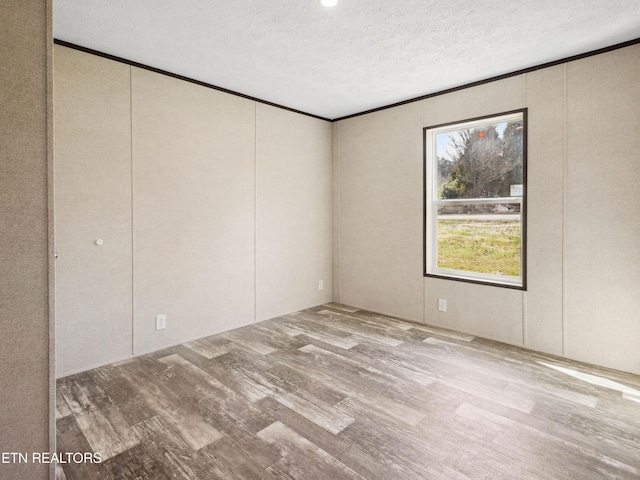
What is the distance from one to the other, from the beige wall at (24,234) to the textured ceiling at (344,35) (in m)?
1.10

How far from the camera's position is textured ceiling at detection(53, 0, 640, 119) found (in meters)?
2.24

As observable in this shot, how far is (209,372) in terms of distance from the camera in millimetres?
2785

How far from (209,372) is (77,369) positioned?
1053 millimetres

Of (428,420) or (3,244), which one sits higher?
(3,244)

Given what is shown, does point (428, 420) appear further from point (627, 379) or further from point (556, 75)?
point (556, 75)

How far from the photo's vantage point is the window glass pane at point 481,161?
338cm

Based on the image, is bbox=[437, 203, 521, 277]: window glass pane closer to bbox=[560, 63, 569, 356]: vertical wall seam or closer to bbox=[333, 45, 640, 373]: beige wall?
bbox=[333, 45, 640, 373]: beige wall

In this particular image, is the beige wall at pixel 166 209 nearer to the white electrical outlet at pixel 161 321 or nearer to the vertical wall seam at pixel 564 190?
the white electrical outlet at pixel 161 321

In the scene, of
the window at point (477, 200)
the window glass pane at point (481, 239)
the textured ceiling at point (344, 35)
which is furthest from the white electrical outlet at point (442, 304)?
the textured ceiling at point (344, 35)

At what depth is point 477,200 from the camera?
363cm

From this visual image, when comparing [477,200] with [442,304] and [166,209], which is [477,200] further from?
[166,209]

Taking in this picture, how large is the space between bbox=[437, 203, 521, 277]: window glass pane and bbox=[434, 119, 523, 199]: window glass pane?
0.57ft

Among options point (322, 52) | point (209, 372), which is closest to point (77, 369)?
point (209, 372)

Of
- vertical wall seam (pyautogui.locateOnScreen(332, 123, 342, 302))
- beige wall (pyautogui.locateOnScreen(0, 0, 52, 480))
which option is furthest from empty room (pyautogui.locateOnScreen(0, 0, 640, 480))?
vertical wall seam (pyautogui.locateOnScreen(332, 123, 342, 302))
